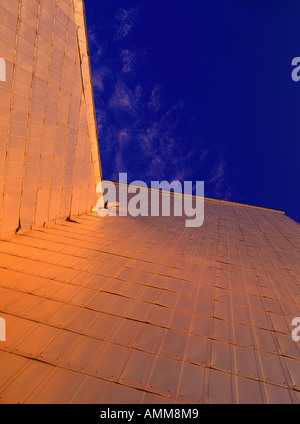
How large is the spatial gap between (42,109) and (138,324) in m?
5.43

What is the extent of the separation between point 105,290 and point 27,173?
11.4ft

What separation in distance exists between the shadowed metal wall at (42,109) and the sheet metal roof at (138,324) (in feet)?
3.12

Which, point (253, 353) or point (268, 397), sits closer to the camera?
point (268, 397)

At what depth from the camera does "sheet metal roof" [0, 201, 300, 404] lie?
10.5ft

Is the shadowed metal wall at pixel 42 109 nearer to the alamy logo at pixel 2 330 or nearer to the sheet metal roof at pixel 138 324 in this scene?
the sheet metal roof at pixel 138 324

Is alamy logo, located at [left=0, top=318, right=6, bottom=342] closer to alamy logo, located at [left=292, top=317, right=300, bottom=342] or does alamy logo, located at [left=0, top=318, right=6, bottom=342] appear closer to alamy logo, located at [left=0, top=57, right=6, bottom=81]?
alamy logo, located at [left=0, top=57, right=6, bottom=81]

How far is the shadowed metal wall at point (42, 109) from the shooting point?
534cm

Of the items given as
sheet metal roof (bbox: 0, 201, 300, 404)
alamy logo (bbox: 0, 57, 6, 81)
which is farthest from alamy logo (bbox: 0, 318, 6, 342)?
alamy logo (bbox: 0, 57, 6, 81)

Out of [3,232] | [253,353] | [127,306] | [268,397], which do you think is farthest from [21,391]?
[3,232]

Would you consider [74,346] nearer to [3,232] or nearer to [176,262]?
[3,232]

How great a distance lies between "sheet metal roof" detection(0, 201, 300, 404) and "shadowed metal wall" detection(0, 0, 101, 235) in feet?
3.12

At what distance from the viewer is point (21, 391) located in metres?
2.91

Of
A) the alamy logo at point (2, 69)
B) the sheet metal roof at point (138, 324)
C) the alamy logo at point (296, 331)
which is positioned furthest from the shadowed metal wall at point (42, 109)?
the alamy logo at point (296, 331)

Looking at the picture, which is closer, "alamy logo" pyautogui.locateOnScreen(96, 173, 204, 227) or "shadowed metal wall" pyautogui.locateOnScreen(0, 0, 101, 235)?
"shadowed metal wall" pyautogui.locateOnScreen(0, 0, 101, 235)
